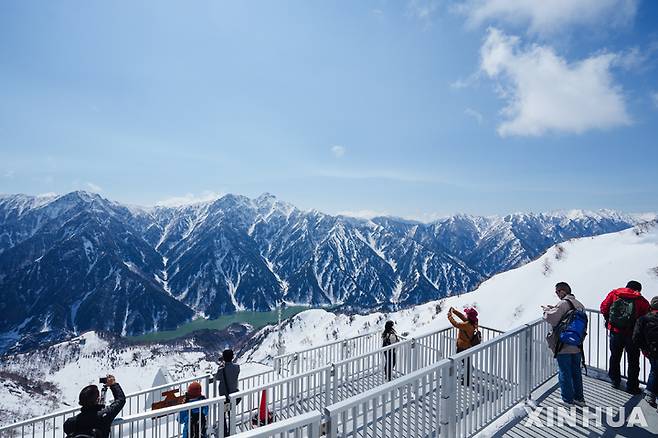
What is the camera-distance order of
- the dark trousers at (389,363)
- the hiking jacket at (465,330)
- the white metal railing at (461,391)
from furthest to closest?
1. the dark trousers at (389,363)
2. the hiking jacket at (465,330)
3. the white metal railing at (461,391)

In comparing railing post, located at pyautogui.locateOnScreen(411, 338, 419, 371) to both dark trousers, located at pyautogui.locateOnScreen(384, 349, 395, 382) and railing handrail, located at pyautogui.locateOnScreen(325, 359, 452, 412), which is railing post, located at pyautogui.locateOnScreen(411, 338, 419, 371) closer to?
dark trousers, located at pyautogui.locateOnScreen(384, 349, 395, 382)

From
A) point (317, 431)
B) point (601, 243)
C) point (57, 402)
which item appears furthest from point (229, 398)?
point (57, 402)

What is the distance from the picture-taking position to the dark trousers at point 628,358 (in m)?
5.80

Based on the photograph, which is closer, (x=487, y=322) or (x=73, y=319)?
(x=487, y=322)

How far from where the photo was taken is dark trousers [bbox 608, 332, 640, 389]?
580 cm

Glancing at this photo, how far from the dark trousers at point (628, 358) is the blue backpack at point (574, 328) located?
0.97 m

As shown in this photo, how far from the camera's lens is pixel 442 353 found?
8.46 m

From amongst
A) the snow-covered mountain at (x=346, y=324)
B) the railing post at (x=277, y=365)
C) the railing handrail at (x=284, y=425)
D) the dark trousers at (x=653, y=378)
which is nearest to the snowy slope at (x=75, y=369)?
the snow-covered mountain at (x=346, y=324)

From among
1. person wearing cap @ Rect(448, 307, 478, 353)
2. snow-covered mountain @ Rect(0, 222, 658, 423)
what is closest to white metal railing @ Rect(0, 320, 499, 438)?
person wearing cap @ Rect(448, 307, 478, 353)

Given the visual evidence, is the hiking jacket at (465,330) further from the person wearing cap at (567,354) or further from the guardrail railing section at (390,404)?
the guardrail railing section at (390,404)

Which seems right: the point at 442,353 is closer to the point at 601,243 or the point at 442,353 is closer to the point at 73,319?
the point at 601,243

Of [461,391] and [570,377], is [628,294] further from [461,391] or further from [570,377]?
[461,391]

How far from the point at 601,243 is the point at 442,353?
20391 mm

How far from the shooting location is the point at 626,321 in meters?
5.72
